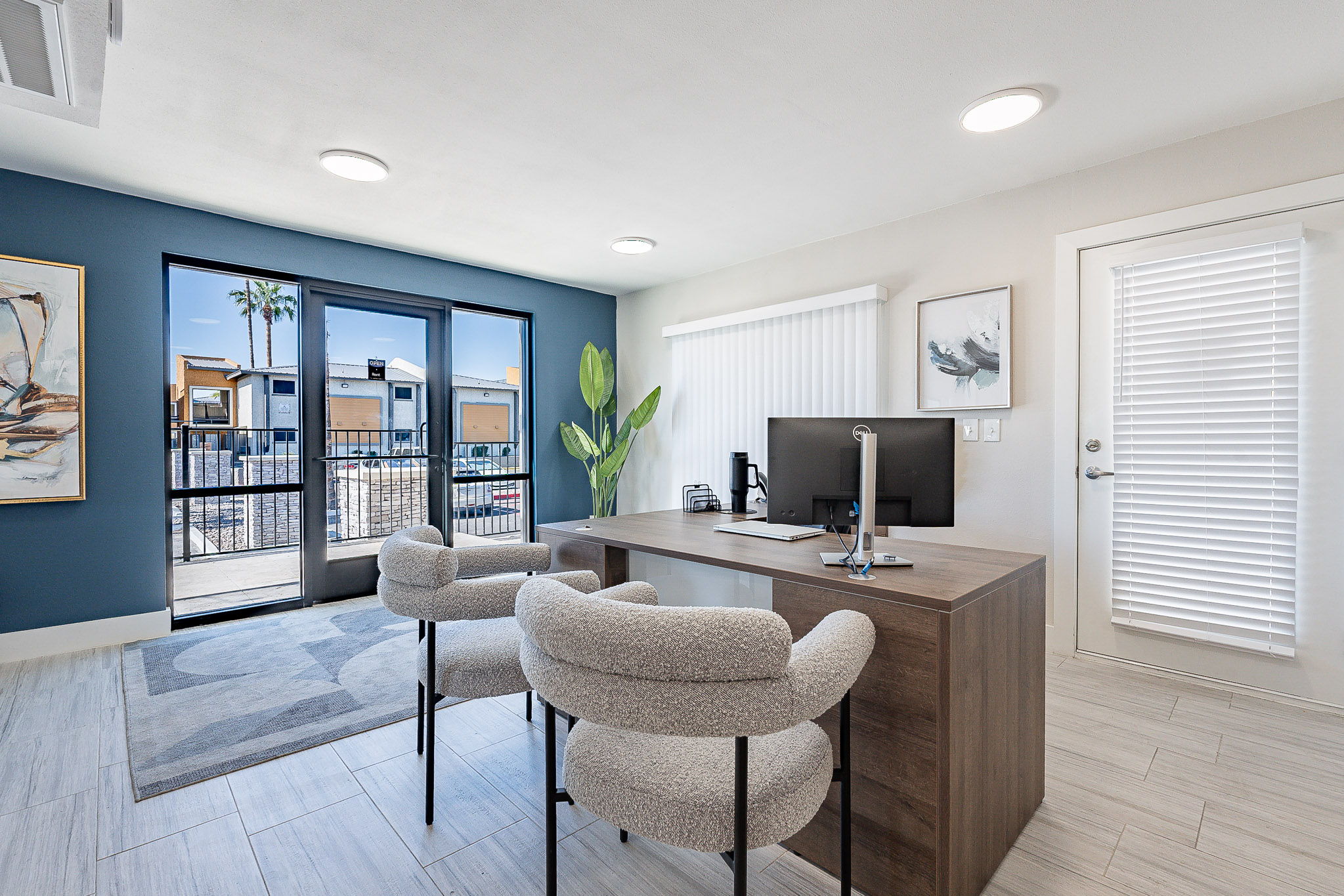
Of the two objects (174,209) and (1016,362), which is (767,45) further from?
(174,209)

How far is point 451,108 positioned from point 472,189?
2.65 feet

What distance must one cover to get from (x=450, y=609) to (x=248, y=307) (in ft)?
10.8

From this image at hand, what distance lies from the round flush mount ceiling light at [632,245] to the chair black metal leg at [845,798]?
10.9ft

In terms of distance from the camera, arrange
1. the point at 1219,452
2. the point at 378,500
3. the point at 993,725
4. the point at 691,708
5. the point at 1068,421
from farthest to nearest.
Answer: the point at 378,500 → the point at 1068,421 → the point at 1219,452 → the point at 993,725 → the point at 691,708

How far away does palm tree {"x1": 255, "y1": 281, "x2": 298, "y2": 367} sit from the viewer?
3.87 metres

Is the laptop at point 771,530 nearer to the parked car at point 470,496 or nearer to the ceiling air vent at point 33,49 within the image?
the ceiling air vent at point 33,49

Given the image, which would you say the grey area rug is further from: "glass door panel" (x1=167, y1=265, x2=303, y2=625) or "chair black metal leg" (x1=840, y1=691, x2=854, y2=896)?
"chair black metal leg" (x1=840, y1=691, x2=854, y2=896)

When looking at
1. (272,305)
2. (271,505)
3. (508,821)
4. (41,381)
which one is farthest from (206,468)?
(508,821)

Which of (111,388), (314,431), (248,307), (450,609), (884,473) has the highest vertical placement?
(248,307)

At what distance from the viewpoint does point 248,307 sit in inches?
151

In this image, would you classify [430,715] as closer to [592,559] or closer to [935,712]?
[592,559]

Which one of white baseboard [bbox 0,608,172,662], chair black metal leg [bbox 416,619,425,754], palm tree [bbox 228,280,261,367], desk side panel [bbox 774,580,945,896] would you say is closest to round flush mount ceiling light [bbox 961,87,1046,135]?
desk side panel [bbox 774,580,945,896]

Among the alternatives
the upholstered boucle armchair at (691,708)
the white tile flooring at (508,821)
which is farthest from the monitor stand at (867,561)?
the white tile flooring at (508,821)

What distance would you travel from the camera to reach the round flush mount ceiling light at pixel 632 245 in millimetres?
3977
